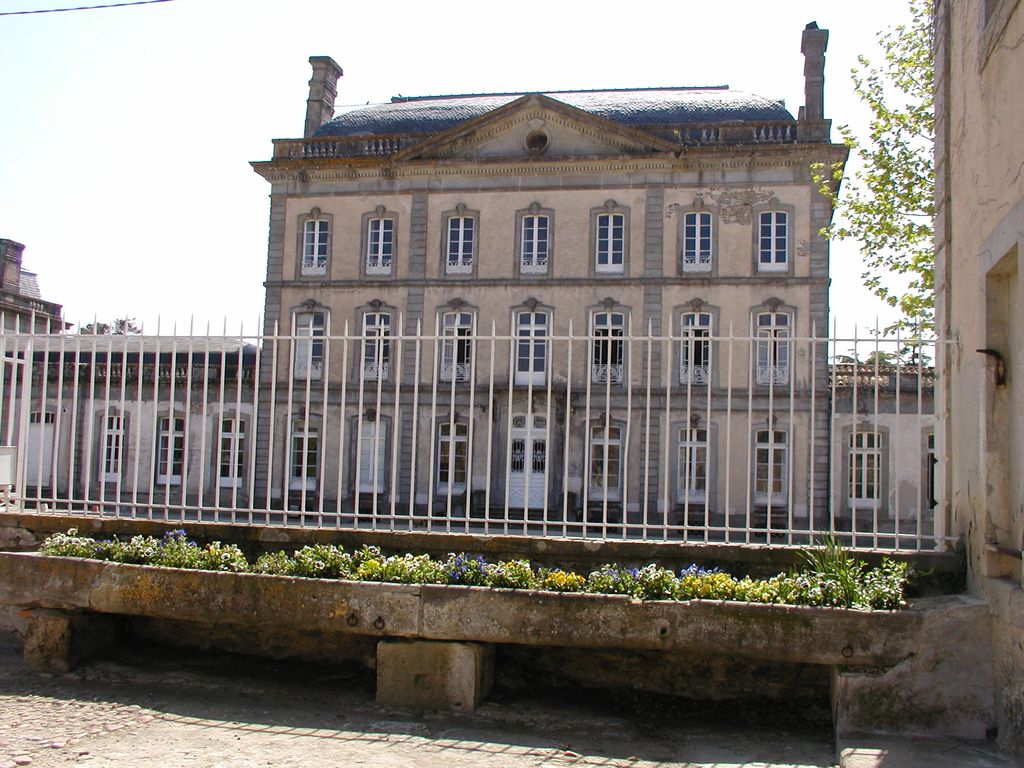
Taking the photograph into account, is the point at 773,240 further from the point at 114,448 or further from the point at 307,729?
the point at 307,729

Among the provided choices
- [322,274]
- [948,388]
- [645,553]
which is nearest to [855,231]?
[948,388]

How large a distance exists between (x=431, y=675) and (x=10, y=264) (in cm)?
3128

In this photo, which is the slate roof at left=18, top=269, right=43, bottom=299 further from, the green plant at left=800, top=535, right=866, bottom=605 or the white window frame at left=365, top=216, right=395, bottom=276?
the green plant at left=800, top=535, right=866, bottom=605

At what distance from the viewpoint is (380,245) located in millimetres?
26266

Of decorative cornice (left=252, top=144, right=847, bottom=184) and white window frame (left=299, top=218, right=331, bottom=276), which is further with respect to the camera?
white window frame (left=299, top=218, right=331, bottom=276)

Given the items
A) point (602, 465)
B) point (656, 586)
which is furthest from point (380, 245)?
point (656, 586)

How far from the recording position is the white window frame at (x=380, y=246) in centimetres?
2616

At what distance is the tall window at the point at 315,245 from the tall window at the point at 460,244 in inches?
138

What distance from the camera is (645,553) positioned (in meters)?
6.38

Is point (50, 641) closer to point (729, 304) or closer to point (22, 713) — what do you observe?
point (22, 713)

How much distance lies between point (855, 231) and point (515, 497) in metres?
11.5

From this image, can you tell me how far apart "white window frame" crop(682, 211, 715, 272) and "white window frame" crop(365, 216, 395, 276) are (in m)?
8.04

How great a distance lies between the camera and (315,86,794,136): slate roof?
84.2ft

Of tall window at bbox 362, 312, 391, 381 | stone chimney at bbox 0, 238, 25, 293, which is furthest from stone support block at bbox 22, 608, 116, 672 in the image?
stone chimney at bbox 0, 238, 25, 293
